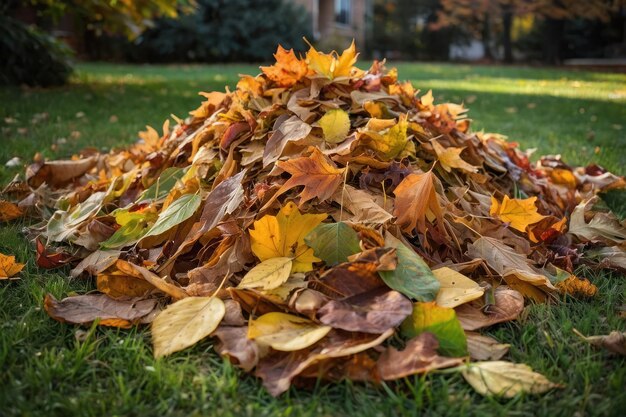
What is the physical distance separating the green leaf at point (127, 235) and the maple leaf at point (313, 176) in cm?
52

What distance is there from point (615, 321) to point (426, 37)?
2447 centimetres

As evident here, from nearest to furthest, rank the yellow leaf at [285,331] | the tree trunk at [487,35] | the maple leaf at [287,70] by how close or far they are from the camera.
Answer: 1. the yellow leaf at [285,331]
2. the maple leaf at [287,70]
3. the tree trunk at [487,35]

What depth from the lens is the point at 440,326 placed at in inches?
49.8

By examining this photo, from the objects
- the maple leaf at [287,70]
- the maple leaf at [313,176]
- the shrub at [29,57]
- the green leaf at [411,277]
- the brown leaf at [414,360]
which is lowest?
the brown leaf at [414,360]

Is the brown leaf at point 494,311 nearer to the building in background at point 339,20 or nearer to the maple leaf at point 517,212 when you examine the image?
the maple leaf at point 517,212

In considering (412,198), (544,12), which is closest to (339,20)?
(544,12)

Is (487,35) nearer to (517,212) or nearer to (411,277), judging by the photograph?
(517,212)

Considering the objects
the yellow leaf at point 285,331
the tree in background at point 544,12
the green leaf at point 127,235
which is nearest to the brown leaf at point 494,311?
the yellow leaf at point 285,331

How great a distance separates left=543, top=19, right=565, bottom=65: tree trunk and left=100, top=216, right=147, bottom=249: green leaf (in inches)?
811

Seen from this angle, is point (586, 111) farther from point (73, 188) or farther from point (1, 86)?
point (1, 86)

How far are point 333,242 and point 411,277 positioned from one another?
0.22 meters

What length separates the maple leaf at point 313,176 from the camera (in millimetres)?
1574

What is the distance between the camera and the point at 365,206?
1.61m

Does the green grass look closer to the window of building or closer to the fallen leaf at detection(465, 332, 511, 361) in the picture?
the fallen leaf at detection(465, 332, 511, 361)
